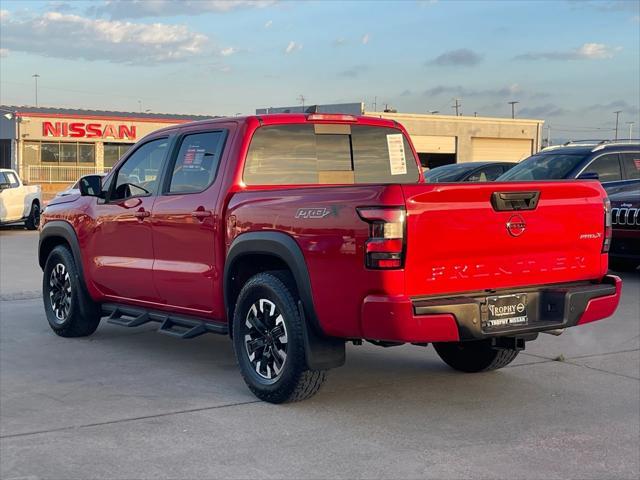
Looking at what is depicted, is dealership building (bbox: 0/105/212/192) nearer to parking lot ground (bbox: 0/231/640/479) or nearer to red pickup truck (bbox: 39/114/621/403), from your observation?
parking lot ground (bbox: 0/231/640/479)

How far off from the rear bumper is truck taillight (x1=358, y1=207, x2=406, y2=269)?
22cm

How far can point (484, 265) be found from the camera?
5688mm

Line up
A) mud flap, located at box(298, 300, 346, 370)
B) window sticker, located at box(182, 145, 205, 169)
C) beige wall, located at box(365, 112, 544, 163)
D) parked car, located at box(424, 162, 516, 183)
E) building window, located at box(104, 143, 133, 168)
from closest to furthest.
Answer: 1. mud flap, located at box(298, 300, 346, 370)
2. window sticker, located at box(182, 145, 205, 169)
3. parked car, located at box(424, 162, 516, 183)
4. building window, located at box(104, 143, 133, 168)
5. beige wall, located at box(365, 112, 544, 163)

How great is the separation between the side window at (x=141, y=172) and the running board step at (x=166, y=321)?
1.00 m

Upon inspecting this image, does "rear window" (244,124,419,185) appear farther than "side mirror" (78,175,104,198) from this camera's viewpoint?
No

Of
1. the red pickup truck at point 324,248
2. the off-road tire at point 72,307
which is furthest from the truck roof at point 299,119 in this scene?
the off-road tire at point 72,307

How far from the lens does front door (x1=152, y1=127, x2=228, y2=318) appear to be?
6875 mm

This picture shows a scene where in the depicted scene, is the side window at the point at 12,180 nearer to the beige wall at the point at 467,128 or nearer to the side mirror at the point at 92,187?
the side mirror at the point at 92,187

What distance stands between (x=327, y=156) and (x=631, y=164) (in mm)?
8645

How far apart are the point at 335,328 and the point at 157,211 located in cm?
235

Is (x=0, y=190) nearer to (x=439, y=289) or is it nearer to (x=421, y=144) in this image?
(x=439, y=289)

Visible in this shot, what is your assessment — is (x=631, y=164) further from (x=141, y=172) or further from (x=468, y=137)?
(x=468, y=137)

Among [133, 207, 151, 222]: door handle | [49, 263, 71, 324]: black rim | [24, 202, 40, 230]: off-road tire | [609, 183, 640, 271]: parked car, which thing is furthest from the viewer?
[24, 202, 40, 230]: off-road tire

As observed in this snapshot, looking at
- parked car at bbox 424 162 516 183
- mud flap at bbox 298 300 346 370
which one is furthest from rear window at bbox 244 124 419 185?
parked car at bbox 424 162 516 183
